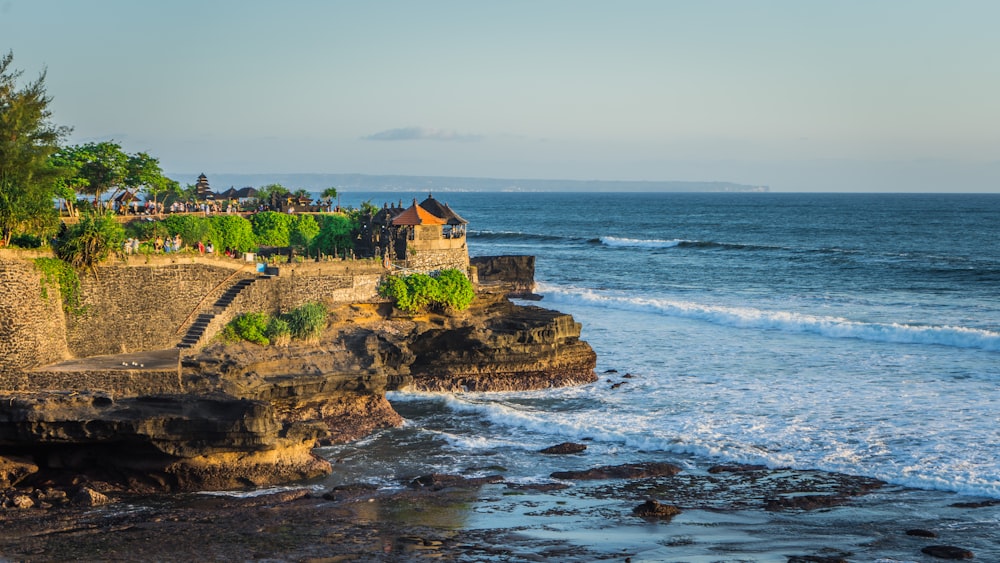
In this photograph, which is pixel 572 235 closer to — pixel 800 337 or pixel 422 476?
pixel 800 337

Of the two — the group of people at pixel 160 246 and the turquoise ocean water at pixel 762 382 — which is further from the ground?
the group of people at pixel 160 246

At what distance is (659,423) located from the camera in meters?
31.3

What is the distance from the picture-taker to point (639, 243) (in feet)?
321

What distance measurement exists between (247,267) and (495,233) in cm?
7968

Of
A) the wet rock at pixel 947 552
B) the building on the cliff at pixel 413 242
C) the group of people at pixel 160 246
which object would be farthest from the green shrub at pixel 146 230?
the wet rock at pixel 947 552

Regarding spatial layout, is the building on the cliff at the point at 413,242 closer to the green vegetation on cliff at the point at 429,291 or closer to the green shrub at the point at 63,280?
the green vegetation on cliff at the point at 429,291

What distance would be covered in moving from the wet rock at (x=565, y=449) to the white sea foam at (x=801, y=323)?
69.1 ft

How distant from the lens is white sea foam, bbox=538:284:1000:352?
4338cm

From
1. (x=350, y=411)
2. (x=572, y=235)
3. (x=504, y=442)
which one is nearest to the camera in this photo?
(x=504, y=442)

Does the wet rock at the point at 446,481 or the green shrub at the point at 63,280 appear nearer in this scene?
the wet rock at the point at 446,481

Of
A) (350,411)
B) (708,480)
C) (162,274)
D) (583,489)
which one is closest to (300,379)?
(350,411)

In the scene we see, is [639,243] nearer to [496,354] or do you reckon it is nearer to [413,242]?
[413,242]

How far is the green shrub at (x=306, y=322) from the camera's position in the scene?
3266 centimetres

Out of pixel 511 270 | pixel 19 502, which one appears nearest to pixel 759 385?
pixel 19 502
